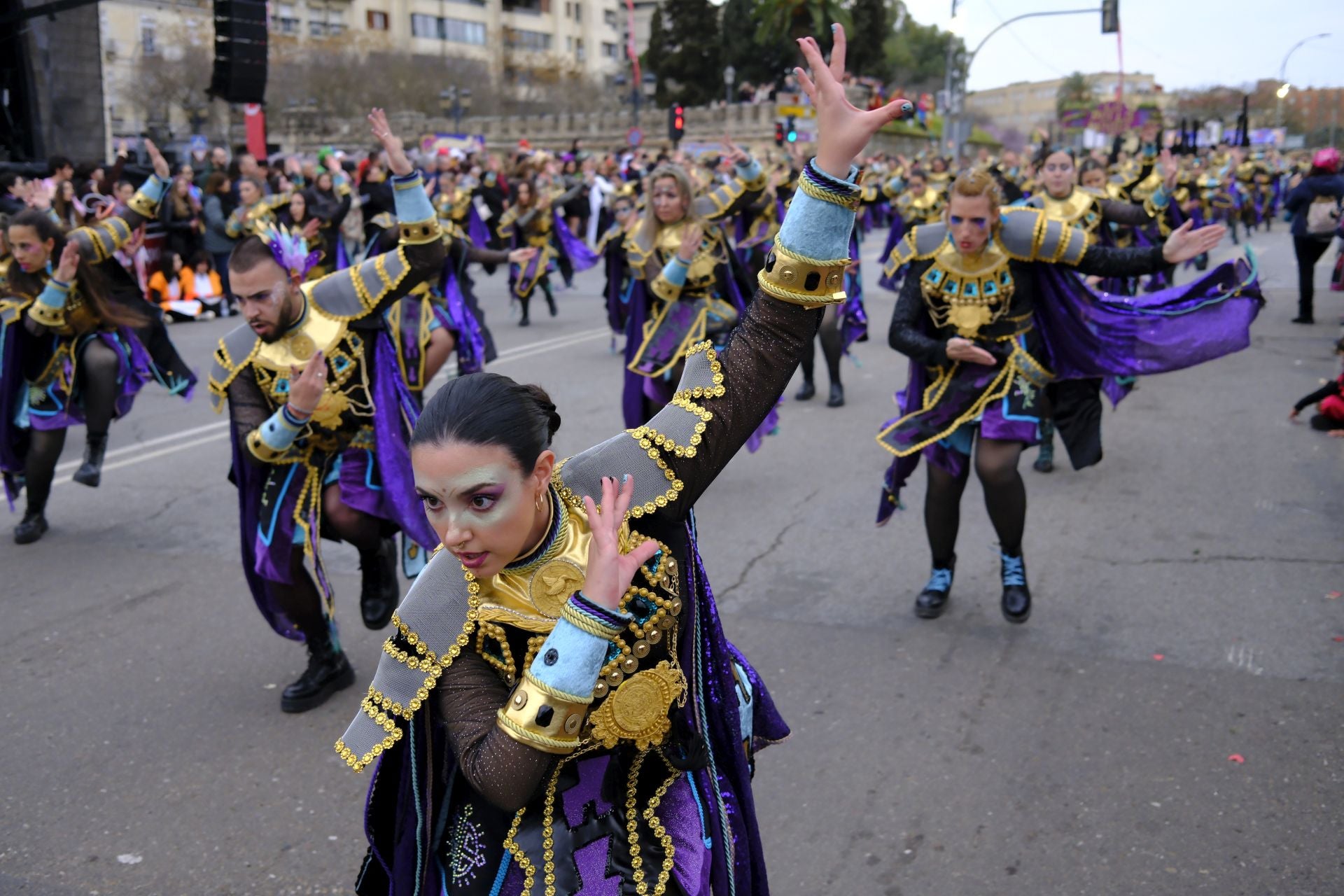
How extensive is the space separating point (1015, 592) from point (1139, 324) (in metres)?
1.19

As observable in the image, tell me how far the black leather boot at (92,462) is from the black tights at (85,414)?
108mm

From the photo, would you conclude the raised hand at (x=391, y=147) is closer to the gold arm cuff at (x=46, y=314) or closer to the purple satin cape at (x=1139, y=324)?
the purple satin cape at (x=1139, y=324)

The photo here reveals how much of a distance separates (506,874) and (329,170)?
1555 centimetres

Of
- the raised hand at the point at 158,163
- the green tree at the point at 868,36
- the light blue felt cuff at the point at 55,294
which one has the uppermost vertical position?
the green tree at the point at 868,36

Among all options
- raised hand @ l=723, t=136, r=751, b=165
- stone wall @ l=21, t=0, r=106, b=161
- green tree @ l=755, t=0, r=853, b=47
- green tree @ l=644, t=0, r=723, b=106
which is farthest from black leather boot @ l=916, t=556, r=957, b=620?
green tree @ l=644, t=0, r=723, b=106

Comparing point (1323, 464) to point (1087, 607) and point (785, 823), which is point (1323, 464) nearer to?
point (1087, 607)

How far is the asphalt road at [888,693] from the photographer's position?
135 inches

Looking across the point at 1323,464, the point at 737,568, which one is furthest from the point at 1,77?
the point at 1323,464

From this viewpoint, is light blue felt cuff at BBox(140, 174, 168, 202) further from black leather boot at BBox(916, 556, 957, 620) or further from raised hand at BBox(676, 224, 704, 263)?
black leather boot at BBox(916, 556, 957, 620)

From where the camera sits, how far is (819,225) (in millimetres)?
2061

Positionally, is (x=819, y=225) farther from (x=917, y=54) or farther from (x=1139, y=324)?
(x=917, y=54)

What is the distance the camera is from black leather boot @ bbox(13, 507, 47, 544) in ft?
21.8

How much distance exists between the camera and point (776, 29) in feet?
181

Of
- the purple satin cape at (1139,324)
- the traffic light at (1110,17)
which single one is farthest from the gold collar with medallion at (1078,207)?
the traffic light at (1110,17)
